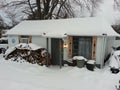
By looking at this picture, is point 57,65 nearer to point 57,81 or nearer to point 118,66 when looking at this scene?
point 57,81

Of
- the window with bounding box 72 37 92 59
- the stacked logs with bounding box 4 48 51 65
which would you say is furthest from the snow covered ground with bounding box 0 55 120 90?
the window with bounding box 72 37 92 59

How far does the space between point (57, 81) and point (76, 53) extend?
151 inches

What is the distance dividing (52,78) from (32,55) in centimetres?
365

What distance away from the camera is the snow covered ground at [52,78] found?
799 centimetres

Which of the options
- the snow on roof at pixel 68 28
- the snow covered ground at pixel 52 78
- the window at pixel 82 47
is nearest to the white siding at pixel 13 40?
the snow on roof at pixel 68 28

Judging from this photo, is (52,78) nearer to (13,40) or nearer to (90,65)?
(90,65)

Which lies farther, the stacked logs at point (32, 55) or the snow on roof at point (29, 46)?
the snow on roof at point (29, 46)

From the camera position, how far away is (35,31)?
14.1 meters

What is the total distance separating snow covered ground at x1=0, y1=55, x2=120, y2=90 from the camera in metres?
7.99

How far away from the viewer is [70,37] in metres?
12.6

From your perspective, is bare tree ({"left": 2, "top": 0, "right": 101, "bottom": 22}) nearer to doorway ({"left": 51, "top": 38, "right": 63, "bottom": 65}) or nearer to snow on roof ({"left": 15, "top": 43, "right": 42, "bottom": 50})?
doorway ({"left": 51, "top": 38, "right": 63, "bottom": 65})

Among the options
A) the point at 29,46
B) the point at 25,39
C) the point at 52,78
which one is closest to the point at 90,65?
the point at 52,78

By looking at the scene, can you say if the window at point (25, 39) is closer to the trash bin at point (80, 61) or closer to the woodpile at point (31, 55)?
the woodpile at point (31, 55)

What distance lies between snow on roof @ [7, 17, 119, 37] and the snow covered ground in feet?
8.47
